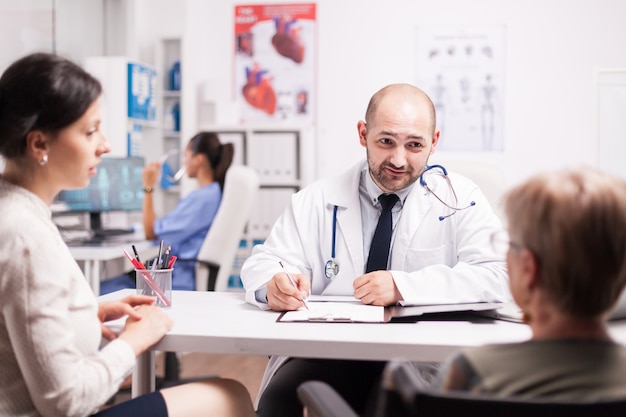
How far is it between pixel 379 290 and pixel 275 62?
12.6 feet

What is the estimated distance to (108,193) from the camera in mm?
3812

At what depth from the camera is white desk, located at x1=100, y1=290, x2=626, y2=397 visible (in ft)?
4.27

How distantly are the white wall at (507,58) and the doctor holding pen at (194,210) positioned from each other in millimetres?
1294

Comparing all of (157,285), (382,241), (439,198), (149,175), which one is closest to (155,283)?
(157,285)

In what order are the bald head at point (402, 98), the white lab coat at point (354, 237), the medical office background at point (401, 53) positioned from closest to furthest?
1. the white lab coat at point (354, 237)
2. the bald head at point (402, 98)
3. the medical office background at point (401, 53)

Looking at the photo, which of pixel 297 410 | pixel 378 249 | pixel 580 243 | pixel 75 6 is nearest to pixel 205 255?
pixel 378 249

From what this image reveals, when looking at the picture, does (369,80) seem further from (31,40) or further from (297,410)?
(297,410)

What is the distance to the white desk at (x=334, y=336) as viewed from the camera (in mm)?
1302

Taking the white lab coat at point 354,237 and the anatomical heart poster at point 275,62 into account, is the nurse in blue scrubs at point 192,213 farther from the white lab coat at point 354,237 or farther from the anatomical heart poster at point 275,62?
the white lab coat at point 354,237

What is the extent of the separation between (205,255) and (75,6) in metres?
2.28

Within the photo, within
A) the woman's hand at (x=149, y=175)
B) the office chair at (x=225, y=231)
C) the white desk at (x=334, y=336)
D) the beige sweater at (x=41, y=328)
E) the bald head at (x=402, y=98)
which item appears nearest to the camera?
the beige sweater at (x=41, y=328)

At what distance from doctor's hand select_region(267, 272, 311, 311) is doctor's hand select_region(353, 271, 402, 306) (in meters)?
0.14

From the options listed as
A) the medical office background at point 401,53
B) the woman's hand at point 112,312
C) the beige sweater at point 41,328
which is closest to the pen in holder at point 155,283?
the woman's hand at point 112,312

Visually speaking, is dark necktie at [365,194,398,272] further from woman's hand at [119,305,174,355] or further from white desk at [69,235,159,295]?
white desk at [69,235,159,295]
